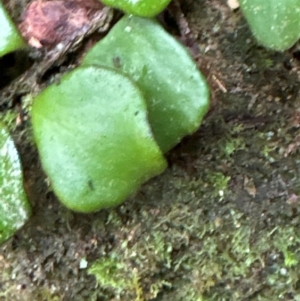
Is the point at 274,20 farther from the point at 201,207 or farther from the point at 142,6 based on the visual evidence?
the point at 201,207

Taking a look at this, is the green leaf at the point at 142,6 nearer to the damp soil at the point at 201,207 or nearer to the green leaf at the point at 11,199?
the damp soil at the point at 201,207

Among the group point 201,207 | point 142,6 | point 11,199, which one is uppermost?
point 142,6

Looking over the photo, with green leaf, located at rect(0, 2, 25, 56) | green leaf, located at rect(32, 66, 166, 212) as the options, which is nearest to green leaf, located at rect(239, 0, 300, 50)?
green leaf, located at rect(32, 66, 166, 212)

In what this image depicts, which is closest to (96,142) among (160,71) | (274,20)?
(160,71)

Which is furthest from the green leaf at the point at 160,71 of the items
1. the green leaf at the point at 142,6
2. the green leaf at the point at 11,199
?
the green leaf at the point at 11,199

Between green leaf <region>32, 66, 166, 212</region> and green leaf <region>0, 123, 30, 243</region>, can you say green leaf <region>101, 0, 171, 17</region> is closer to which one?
green leaf <region>32, 66, 166, 212</region>

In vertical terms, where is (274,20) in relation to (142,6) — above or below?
below
